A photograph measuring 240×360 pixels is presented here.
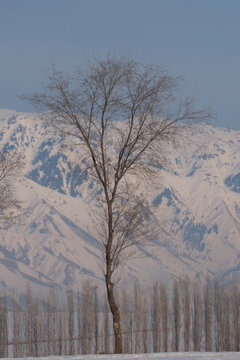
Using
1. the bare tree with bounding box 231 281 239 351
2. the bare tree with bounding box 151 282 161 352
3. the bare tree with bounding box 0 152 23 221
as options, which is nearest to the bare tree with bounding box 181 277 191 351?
the bare tree with bounding box 151 282 161 352

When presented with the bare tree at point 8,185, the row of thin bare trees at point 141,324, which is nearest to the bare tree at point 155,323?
the row of thin bare trees at point 141,324

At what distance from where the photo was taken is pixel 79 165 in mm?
23016

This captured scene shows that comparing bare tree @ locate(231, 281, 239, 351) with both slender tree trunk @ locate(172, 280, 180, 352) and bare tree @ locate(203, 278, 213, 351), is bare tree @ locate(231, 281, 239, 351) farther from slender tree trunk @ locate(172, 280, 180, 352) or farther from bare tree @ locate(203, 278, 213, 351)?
slender tree trunk @ locate(172, 280, 180, 352)

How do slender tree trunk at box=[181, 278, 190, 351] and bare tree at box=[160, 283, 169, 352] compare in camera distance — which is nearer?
slender tree trunk at box=[181, 278, 190, 351]

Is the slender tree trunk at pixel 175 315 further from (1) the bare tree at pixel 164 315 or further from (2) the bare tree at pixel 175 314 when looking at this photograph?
(1) the bare tree at pixel 164 315

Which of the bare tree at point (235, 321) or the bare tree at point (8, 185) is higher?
the bare tree at point (8, 185)

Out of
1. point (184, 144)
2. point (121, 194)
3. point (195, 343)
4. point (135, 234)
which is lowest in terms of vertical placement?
point (195, 343)

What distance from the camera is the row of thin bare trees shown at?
201ft

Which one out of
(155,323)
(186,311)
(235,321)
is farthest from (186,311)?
(235,321)

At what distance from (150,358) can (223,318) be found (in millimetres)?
47089

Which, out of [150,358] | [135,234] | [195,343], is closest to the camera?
[150,358]

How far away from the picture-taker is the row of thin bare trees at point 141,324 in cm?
6122

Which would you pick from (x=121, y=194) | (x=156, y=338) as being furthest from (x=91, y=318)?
(x=121, y=194)

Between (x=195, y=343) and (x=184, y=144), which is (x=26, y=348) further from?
(x=184, y=144)
